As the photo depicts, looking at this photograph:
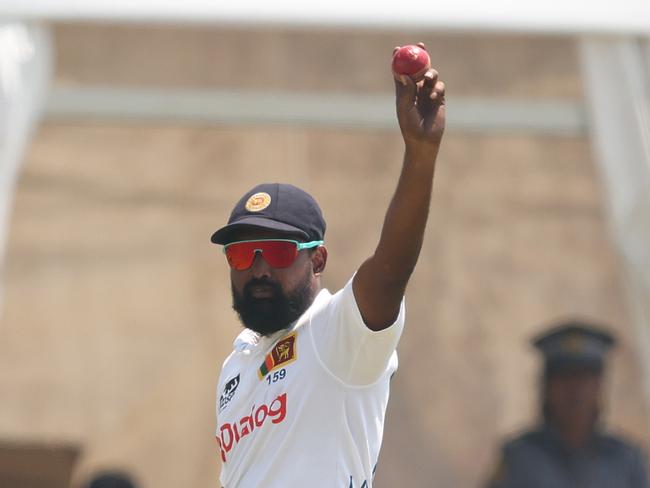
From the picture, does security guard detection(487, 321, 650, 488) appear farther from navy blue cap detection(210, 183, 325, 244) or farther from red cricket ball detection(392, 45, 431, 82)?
red cricket ball detection(392, 45, 431, 82)

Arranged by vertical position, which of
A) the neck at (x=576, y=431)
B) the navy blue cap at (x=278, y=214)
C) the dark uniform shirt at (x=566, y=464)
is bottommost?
the dark uniform shirt at (x=566, y=464)

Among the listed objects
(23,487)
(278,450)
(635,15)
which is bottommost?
(23,487)

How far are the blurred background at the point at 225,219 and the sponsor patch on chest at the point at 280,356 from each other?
394 cm

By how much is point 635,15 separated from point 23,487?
12.4 feet

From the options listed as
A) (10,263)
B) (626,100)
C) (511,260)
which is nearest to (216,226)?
(10,263)

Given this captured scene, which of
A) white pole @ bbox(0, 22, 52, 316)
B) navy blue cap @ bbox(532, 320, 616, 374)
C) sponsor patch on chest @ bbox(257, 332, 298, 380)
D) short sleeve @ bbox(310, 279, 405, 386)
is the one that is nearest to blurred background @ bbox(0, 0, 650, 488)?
white pole @ bbox(0, 22, 52, 316)

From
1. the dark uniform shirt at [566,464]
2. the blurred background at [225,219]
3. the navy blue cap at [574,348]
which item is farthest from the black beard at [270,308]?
the blurred background at [225,219]

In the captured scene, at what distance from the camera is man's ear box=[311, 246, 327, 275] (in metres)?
2.12

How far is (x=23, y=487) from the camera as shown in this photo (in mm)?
5957

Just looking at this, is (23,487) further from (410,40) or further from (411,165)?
(411,165)

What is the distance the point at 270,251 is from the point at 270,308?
10cm

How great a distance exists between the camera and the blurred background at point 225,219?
21.0 ft

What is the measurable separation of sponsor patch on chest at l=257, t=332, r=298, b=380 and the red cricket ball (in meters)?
0.51

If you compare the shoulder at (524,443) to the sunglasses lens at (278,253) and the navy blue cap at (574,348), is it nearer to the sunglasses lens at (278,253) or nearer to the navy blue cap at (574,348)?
the navy blue cap at (574,348)
